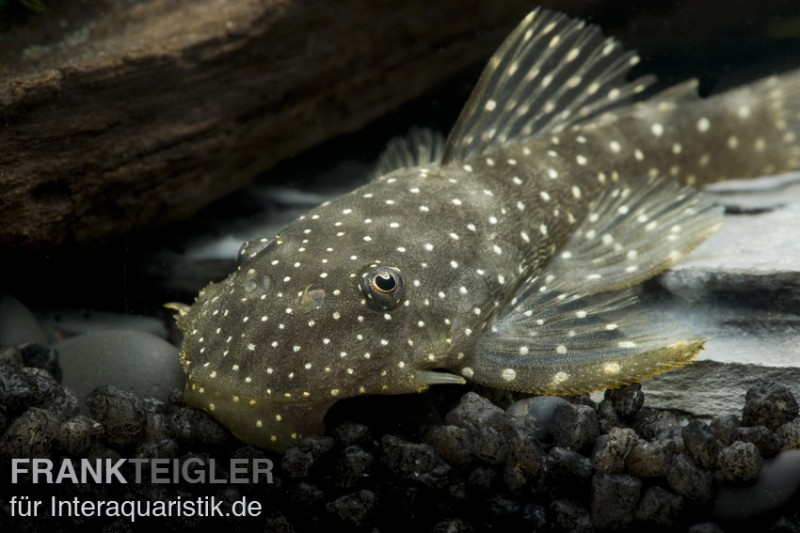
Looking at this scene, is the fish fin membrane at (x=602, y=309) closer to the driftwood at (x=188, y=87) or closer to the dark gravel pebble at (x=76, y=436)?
the driftwood at (x=188, y=87)

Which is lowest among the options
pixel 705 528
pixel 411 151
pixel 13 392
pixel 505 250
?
pixel 705 528

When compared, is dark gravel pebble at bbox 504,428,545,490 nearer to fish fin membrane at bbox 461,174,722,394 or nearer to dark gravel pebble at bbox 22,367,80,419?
fish fin membrane at bbox 461,174,722,394

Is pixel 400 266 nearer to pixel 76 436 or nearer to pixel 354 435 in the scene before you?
pixel 354 435

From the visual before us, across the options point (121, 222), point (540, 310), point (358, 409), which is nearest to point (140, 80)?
point (121, 222)

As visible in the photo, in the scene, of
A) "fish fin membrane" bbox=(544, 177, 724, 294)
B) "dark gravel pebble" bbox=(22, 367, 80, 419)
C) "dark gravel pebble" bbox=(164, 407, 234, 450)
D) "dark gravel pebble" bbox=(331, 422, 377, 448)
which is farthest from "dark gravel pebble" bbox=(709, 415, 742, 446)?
"dark gravel pebble" bbox=(22, 367, 80, 419)

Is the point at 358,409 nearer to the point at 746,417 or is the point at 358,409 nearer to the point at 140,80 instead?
the point at 746,417

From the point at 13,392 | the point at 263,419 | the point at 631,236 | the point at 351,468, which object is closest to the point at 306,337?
the point at 263,419
